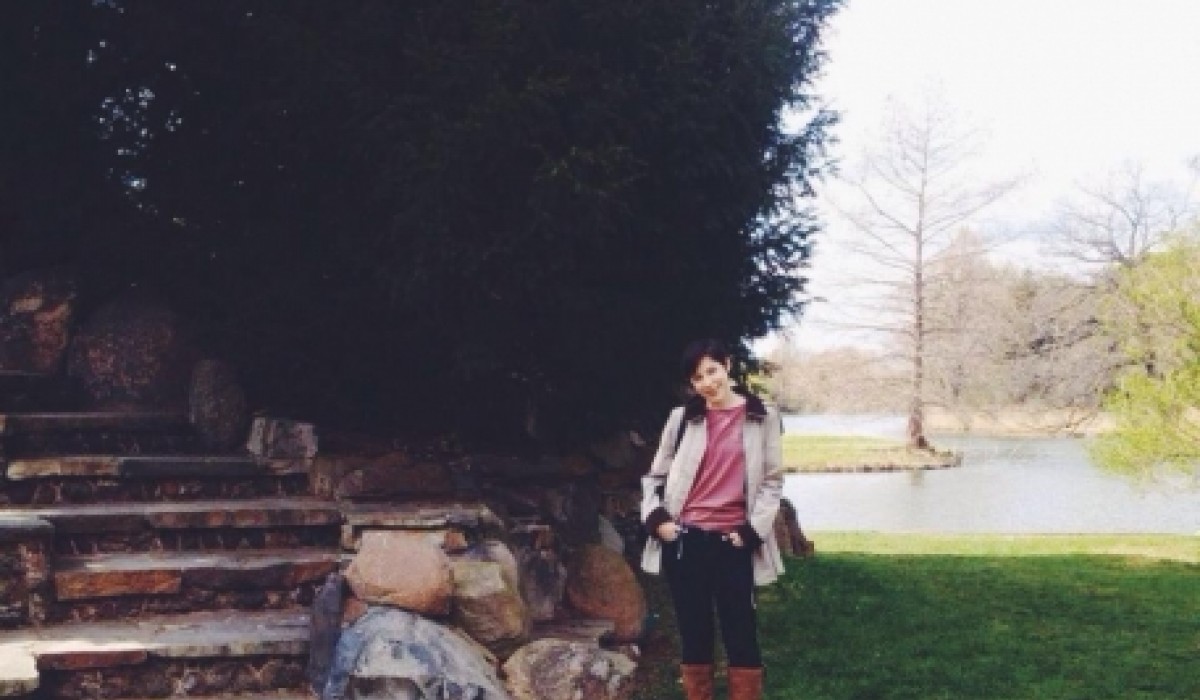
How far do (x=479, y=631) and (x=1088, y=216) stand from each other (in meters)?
27.4

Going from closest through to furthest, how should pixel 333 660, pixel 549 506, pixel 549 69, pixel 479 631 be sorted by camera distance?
pixel 333 660 < pixel 479 631 < pixel 549 69 < pixel 549 506

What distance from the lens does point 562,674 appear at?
4094 millimetres

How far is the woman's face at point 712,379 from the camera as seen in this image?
388 centimetres

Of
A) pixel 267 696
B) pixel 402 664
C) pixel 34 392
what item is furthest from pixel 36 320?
pixel 402 664

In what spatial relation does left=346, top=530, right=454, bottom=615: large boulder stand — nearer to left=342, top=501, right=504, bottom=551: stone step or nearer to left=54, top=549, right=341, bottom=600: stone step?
left=342, top=501, right=504, bottom=551: stone step

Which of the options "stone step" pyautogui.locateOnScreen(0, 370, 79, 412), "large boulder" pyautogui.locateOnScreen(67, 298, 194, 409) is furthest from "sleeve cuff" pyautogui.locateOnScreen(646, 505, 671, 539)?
"stone step" pyautogui.locateOnScreen(0, 370, 79, 412)

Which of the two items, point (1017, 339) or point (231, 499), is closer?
point (231, 499)

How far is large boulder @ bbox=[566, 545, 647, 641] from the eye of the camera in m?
5.06

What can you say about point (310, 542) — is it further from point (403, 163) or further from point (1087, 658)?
point (1087, 658)

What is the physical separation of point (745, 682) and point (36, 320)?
4.81 meters

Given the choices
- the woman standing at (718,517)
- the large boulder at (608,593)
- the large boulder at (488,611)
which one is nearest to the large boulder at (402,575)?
the large boulder at (488,611)

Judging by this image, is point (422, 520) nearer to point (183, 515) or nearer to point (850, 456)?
point (183, 515)

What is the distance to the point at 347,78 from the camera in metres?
4.82

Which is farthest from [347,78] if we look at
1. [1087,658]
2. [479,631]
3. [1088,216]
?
[1088,216]
